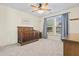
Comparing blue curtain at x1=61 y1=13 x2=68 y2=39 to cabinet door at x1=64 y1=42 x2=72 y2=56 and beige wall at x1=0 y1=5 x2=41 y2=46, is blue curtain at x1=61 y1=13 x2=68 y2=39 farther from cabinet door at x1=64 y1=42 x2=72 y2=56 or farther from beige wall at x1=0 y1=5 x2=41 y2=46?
cabinet door at x1=64 y1=42 x2=72 y2=56

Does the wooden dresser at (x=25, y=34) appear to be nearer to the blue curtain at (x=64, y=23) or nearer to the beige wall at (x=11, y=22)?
the beige wall at (x=11, y=22)

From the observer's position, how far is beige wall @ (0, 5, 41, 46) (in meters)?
4.30

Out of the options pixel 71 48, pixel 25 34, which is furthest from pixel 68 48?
pixel 25 34

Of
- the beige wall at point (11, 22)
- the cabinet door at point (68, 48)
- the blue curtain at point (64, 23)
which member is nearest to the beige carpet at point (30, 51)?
the beige wall at point (11, 22)

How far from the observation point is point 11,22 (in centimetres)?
466

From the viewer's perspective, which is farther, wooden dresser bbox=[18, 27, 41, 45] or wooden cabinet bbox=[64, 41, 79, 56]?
wooden dresser bbox=[18, 27, 41, 45]

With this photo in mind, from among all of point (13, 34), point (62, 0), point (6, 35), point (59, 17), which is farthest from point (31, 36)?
point (62, 0)

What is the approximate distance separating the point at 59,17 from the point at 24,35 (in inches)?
96.0

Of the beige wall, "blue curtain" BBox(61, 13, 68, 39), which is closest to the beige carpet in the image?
the beige wall

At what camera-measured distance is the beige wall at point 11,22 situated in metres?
4.30

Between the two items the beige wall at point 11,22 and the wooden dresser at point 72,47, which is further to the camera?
the beige wall at point 11,22

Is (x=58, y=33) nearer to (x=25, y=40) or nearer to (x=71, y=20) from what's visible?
(x=71, y=20)

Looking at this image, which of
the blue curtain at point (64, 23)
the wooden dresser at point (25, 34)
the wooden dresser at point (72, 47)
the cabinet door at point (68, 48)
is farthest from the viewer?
the blue curtain at point (64, 23)

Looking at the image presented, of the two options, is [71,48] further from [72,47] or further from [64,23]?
[64,23]
